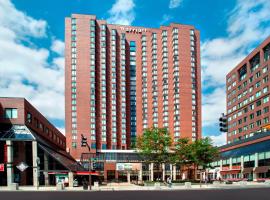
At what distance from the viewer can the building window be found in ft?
191

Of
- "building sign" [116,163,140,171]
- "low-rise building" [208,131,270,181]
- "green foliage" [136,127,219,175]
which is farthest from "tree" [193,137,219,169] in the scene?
"building sign" [116,163,140,171]

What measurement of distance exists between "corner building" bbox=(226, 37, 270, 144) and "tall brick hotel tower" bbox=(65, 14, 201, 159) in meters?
16.8

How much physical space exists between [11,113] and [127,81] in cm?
8947

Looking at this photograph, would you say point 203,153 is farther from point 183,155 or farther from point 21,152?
point 21,152

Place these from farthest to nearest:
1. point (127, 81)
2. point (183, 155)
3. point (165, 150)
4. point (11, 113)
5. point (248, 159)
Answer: point (127, 81)
point (248, 159)
point (183, 155)
point (165, 150)
point (11, 113)

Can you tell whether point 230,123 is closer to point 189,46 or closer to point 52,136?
point 189,46

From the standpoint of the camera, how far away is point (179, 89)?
5384 inches

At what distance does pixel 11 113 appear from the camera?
5828 centimetres

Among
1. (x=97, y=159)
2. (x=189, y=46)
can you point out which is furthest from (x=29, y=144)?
(x=189, y=46)

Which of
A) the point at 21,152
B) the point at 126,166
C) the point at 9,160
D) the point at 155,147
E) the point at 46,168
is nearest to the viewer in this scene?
the point at 9,160

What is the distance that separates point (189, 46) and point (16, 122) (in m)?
96.8

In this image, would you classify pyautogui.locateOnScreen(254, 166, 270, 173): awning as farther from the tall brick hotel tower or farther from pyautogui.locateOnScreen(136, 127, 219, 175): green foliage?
the tall brick hotel tower

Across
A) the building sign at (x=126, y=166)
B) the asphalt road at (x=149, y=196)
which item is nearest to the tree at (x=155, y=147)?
the building sign at (x=126, y=166)

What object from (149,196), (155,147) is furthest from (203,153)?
(149,196)
